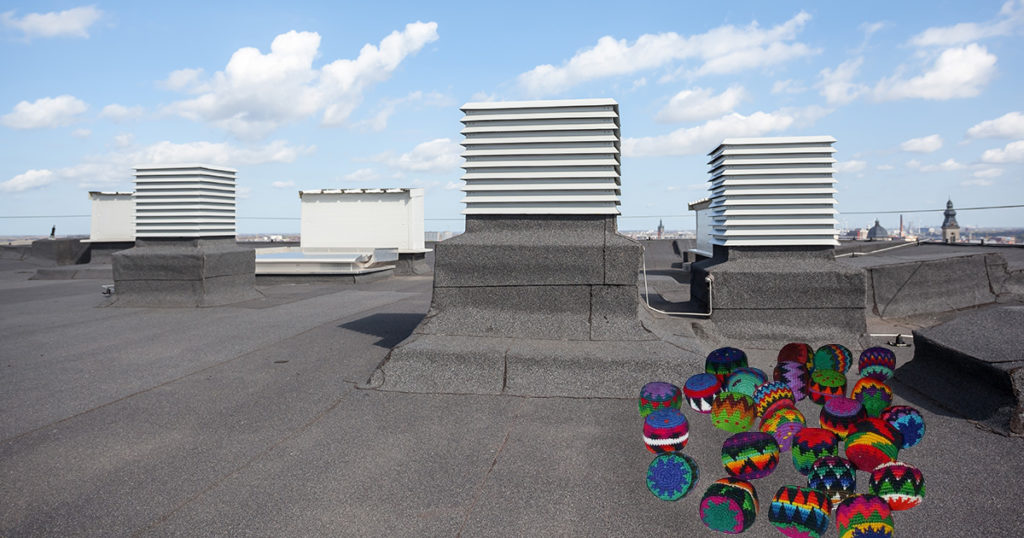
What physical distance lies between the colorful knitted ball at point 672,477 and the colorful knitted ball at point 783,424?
33.1 inches

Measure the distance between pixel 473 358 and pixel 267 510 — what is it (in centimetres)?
270

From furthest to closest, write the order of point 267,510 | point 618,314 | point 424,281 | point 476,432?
point 424,281 → point 618,314 → point 476,432 → point 267,510

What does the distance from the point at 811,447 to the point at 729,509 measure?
Result: 92cm

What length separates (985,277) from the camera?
9.66 metres

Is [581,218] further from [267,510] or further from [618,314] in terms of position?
[267,510]

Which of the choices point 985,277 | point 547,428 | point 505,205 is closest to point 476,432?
point 547,428

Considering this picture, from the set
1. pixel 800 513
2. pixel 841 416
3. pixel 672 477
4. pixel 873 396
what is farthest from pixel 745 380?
pixel 800 513

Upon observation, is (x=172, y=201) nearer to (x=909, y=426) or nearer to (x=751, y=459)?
(x=751, y=459)

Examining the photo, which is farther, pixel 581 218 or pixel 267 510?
pixel 581 218

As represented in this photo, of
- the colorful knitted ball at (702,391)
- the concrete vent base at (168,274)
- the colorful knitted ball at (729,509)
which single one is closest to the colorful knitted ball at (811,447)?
A: the colorful knitted ball at (729,509)

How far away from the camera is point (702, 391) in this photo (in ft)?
16.3

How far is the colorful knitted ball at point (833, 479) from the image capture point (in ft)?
11.2

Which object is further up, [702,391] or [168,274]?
[168,274]

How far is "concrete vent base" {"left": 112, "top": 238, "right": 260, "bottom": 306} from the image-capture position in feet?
38.3
